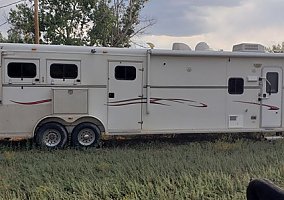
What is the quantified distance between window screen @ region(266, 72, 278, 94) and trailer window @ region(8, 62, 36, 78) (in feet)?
21.2

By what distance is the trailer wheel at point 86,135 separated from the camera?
9664 mm

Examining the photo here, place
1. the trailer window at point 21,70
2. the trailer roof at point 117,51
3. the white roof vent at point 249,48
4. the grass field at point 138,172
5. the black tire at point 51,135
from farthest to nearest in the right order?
1. the white roof vent at point 249,48
2. the black tire at point 51,135
3. the trailer roof at point 117,51
4. the trailer window at point 21,70
5. the grass field at point 138,172

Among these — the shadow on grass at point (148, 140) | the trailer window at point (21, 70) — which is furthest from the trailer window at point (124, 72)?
the trailer window at point (21, 70)

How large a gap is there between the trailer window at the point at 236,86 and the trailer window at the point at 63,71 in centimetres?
432

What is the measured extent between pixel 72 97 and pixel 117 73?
133 cm

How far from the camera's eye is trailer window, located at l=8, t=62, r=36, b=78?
30.1 ft

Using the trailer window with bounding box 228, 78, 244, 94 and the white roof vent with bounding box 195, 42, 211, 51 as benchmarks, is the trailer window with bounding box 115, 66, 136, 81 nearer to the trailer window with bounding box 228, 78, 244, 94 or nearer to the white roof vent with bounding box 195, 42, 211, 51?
the white roof vent with bounding box 195, 42, 211, 51

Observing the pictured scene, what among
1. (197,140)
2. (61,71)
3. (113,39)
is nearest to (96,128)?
(61,71)

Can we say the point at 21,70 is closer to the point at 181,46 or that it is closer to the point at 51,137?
the point at 51,137

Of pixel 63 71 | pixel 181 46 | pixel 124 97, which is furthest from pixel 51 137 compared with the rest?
pixel 181 46

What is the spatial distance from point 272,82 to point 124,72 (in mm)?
4343

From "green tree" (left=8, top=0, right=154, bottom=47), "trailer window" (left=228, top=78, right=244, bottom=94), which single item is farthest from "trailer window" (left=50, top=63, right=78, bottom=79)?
"green tree" (left=8, top=0, right=154, bottom=47)

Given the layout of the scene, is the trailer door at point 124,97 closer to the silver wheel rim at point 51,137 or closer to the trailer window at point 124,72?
the trailer window at point 124,72

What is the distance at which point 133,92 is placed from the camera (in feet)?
32.6
